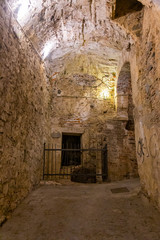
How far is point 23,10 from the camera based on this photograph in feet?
10.0

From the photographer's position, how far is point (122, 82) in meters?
6.41

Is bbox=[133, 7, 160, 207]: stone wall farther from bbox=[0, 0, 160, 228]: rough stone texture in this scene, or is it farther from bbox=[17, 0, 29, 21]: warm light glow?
bbox=[17, 0, 29, 21]: warm light glow

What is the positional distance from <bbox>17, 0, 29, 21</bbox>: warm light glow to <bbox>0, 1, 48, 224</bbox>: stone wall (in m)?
0.18

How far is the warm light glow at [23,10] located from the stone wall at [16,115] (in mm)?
178

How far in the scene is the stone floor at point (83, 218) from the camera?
2154 millimetres

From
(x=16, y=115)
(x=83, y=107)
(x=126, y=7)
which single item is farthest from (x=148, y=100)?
(x=83, y=107)

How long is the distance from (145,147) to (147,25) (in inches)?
80.6

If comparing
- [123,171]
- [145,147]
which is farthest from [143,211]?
[123,171]

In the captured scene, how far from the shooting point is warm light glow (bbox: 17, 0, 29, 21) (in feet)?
9.71

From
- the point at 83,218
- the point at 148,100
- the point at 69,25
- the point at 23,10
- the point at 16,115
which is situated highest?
the point at 69,25

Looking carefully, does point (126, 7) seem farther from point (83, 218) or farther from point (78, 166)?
point (78, 166)

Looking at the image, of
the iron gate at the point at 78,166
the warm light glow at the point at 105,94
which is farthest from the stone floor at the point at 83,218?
the warm light glow at the point at 105,94

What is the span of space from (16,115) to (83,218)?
1981 millimetres

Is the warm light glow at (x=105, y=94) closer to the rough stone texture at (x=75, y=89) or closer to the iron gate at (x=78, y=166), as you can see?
the rough stone texture at (x=75, y=89)
